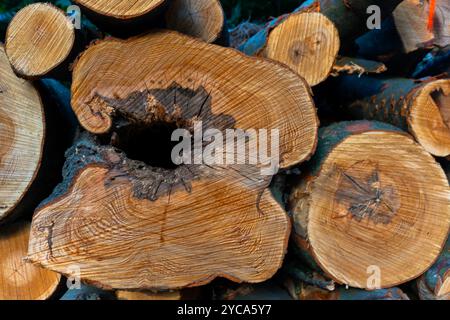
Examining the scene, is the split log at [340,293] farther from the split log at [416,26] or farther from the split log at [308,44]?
the split log at [416,26]

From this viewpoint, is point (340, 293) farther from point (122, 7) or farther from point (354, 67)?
point (122, 7)

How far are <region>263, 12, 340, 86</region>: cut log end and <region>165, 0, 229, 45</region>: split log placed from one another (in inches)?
9.0

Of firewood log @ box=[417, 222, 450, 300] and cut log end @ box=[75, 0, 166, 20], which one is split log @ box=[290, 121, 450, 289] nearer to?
firewood log @ box=[417, 222, 450, 300]

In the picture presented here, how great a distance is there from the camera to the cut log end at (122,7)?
116 cm

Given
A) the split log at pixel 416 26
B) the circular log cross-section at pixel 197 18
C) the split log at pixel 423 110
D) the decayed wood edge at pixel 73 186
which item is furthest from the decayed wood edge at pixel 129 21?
the split log at pixel 416 26

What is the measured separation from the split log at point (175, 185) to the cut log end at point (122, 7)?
88mm

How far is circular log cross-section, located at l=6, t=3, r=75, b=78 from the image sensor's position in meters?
1.28

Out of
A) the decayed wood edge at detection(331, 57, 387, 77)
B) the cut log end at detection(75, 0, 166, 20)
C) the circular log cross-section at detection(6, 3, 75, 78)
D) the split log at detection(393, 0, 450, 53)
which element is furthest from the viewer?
the split log at detection(393, 0, 450, 53)

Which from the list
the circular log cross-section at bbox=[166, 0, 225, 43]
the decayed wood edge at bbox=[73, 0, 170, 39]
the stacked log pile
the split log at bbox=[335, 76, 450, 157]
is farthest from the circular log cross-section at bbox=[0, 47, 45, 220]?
the split log at bbox=[335, 76, 450, 157]

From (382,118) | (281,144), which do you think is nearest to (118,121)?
(281,144)

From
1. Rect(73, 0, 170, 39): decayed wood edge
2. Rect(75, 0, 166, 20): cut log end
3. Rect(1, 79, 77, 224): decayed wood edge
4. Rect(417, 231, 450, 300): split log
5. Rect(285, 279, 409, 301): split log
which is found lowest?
Rect(285, 279, 409, 301): split log

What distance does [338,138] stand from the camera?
4.03ft

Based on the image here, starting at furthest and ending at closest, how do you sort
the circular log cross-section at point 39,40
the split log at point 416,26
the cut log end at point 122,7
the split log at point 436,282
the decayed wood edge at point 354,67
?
1. the split log at point 416,26
2. the decayed wood edge at point 354,67
3. the split log at point 436,282
4. the circular log cross-section at point 39,40
5. the cut log end at point 122,7
